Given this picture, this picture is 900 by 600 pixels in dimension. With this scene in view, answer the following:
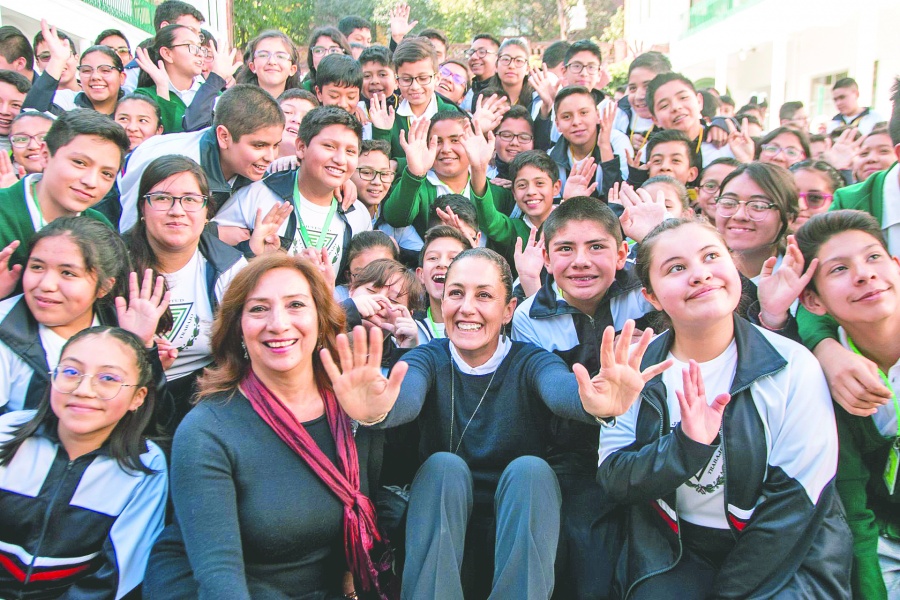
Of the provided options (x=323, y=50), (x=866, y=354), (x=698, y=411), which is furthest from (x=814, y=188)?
(x=323, y=50)

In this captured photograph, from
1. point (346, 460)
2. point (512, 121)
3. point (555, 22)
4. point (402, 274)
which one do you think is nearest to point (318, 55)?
point (512, 121)

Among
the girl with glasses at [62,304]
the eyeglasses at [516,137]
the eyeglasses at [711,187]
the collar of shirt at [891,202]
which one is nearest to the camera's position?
the girl with glasses at [62,304]

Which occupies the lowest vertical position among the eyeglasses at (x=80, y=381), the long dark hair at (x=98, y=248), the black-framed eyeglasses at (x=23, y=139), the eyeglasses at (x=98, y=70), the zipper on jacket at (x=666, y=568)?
the zipper on jacket at (x=666, y=568)

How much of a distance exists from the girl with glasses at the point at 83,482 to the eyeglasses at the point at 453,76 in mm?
4618

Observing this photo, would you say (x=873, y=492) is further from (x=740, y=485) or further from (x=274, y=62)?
(x=274, y=62)

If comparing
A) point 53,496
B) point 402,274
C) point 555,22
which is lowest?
point 53,496

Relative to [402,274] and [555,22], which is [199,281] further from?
[555,22]

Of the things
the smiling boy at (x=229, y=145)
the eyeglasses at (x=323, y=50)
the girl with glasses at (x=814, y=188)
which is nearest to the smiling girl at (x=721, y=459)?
the girl with glasses at (x=814, y=188)

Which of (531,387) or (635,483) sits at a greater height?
(531,387)

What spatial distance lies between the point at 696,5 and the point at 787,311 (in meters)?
25.2

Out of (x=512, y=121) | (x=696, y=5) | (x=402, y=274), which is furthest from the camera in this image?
(x=696, y=5)

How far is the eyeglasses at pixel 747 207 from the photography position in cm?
355

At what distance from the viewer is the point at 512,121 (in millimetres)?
5805

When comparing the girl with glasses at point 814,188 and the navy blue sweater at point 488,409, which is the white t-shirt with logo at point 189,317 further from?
the girl with glasses at point 814,188
